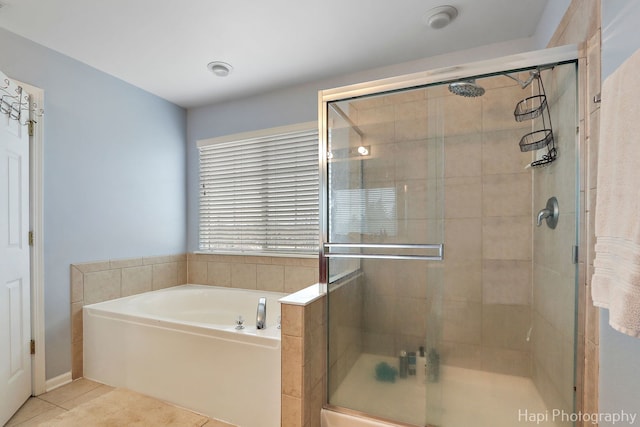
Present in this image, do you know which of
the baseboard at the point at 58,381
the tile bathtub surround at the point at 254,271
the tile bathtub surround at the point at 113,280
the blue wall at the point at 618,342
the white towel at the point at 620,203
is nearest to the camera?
the white towel at the point at 620,203

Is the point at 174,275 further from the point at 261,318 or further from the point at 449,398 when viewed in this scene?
the point at 449,398

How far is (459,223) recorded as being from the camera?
1.91m

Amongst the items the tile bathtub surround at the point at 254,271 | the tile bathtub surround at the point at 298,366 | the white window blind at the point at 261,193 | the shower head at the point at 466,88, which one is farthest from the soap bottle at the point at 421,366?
the shower head at the point at 466,88

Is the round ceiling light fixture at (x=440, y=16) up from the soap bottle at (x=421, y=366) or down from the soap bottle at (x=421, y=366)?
up

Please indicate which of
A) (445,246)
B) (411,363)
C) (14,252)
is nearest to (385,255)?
(445,246)

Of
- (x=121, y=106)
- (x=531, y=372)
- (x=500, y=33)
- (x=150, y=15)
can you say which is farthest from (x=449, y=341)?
(x=121, y=106)

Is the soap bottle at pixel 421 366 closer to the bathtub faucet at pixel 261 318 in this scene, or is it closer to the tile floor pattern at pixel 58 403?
the bathtub faucet at pixel 261 318

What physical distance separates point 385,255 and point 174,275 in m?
2.41

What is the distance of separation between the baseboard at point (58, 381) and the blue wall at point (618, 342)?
10.7 ft

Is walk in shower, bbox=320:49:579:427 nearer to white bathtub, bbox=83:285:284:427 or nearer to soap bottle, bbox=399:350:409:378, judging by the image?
soap bottle, bbox=399:350:409:378

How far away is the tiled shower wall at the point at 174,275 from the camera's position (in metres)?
2.39

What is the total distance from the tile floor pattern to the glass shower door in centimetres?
92

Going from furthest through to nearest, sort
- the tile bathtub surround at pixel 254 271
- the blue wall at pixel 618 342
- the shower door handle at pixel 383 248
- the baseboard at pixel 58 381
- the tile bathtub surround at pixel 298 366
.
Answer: the tile bathtub surround at pixel 254 271 < the baseboard at pixel 58 381 < the shower door handle at pixel 383 248 < the tile bathtub surround at pixel 298 366 < the blue wall at pixel 618 342
